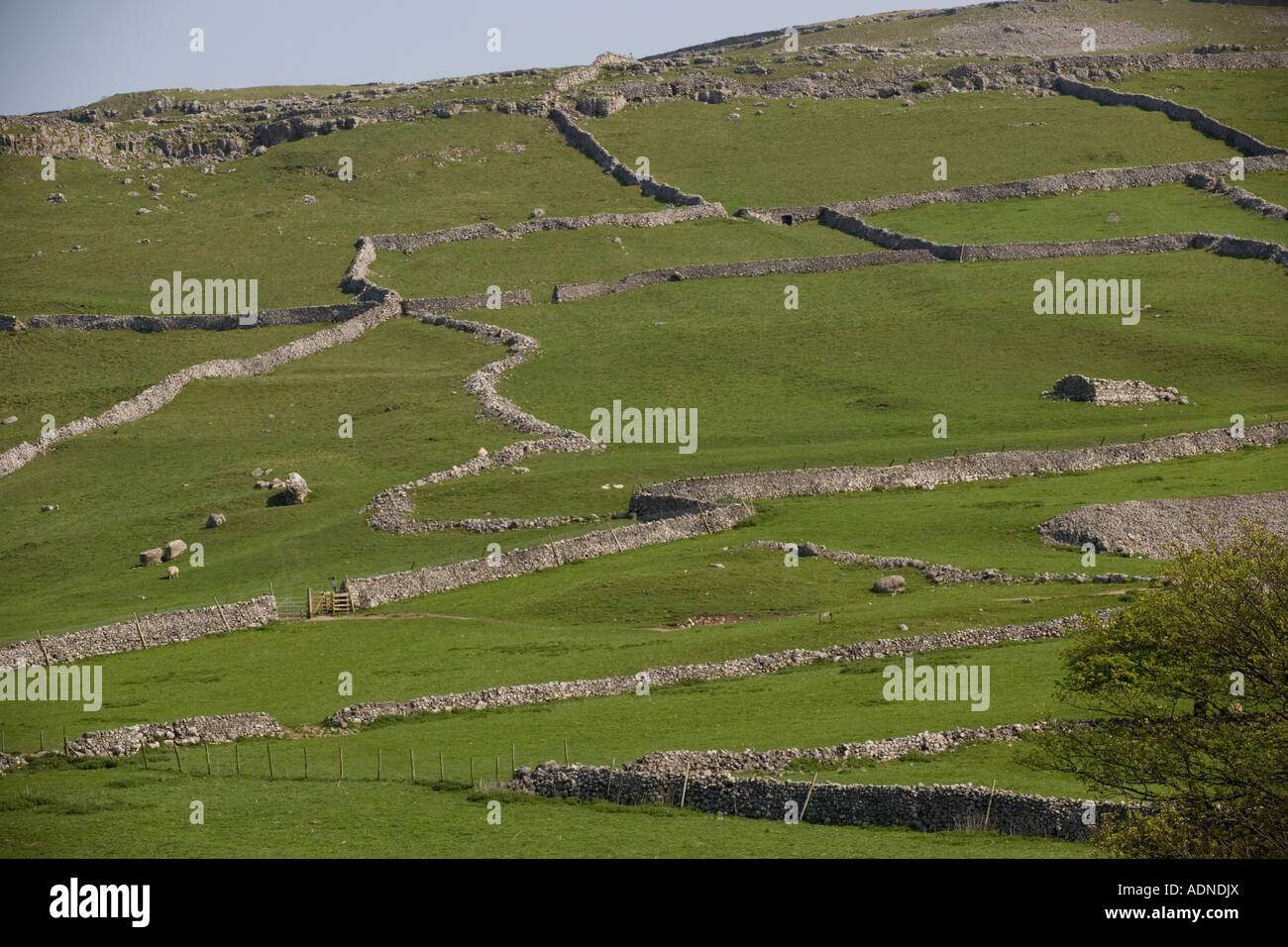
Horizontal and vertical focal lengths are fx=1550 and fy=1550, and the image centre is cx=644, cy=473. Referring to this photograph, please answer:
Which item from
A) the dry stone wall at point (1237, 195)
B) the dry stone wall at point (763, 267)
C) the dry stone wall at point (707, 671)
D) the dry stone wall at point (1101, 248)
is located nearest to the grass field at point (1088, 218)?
the dry stone wall at point (1237, 195)

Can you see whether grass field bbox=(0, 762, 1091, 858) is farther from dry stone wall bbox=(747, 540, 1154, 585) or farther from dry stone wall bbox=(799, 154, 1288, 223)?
dry stone wall bbox=(799, 154, 1288, 223)

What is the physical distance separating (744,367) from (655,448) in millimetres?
11019

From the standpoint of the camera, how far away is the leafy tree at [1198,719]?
2361 centimetres

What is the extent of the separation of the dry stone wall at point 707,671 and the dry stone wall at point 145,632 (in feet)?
38.0

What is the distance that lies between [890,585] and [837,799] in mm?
20415

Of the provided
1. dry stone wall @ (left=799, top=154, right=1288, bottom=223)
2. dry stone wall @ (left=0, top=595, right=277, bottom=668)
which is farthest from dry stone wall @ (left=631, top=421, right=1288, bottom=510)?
dry stone wall @ (left=799, top=154, right=1288, bottom=223)

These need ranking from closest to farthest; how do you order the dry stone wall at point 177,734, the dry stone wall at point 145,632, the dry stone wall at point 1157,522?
the dry stone wall at point 177,734
the dry stone wall at point 145,632
the dry stone wall at point 1157,522

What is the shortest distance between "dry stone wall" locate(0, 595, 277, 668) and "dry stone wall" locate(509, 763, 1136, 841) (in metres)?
20.5

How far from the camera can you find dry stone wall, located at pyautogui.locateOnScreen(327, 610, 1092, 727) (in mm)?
39656

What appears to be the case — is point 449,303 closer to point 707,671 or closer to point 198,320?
point 198,320

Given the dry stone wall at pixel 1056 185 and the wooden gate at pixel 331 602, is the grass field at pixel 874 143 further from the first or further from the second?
the wooden gate at pixel 331 602

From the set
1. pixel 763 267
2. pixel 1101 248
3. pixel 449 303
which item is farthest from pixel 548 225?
pixel 1101 248
